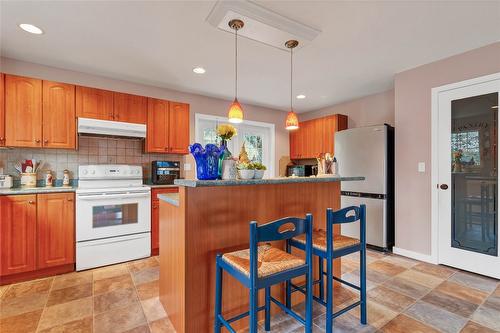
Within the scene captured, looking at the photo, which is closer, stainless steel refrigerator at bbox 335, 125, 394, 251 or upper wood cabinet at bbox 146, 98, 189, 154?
stainless steel refrigerator at bbox 335, 125, 394, 251

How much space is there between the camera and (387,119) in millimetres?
4008

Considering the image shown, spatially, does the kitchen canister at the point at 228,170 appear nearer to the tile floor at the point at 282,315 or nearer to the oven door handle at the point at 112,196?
the tile floor at the point at 282,315

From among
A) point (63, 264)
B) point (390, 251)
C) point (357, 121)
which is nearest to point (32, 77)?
point (63, 264)

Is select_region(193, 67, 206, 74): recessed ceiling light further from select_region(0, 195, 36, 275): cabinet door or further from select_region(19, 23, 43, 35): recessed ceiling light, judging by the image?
select_region(0, 195, 36, 275): cabinet door

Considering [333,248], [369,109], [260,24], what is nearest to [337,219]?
[333,248]

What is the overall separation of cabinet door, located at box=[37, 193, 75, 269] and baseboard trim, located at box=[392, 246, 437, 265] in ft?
13.1

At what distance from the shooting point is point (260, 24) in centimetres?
213

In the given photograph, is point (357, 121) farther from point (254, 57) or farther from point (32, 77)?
point (32, 77)

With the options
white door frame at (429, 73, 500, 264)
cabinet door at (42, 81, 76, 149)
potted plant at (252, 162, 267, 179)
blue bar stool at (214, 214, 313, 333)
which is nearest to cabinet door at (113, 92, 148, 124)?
cabinet door at (42, 81, 76, 149)

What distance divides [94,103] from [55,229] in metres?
1.57

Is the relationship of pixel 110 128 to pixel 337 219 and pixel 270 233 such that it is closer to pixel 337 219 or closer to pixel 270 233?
pixel 270 233

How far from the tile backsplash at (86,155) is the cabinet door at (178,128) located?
0.33 meters

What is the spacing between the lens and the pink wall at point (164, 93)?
2.98 m

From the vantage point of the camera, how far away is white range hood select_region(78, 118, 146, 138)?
299cm
